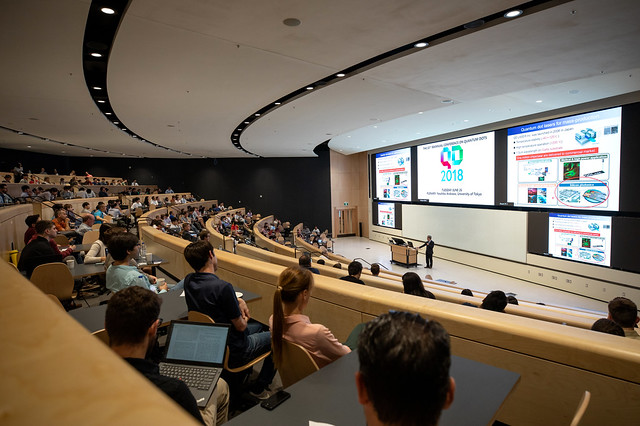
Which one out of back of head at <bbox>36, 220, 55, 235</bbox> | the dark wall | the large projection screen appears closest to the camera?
back of head at <bbox>36, 220, 55, 235</bbox>

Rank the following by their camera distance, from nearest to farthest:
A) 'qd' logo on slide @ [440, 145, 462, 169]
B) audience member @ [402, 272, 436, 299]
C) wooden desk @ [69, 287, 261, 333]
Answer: wooden desk @ [69, 287, 261, 333] < audience member @ [402, 272, 436, 299] < 'qd' logo on slide @ [440, 145, 462, 169]

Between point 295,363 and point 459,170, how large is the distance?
12.9 metres

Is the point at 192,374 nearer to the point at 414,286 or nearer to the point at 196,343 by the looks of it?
the point at 196,343

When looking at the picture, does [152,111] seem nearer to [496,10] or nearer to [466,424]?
[496,10]

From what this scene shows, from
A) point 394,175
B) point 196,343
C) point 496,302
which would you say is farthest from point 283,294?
point 394,175

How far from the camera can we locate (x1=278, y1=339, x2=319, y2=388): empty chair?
5.78 ft

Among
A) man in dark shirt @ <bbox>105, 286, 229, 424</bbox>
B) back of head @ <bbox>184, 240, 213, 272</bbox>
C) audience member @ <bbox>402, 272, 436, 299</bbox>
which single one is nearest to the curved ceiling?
back of head @ <bbox>184, 240, 213, 272</bbox>

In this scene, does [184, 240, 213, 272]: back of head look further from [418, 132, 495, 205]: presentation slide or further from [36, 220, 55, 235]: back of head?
[418, 132, 495, 205]: presentation slide

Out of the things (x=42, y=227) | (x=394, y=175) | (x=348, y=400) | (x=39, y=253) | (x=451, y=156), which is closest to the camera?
(x=348, y=400)

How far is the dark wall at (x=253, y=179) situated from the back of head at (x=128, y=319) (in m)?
20.0

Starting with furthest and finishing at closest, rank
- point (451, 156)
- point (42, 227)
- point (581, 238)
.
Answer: point (451, 156) → point (581, 238) → point (42, 227)

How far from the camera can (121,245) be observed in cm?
323

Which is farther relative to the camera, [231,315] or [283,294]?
[231,315]

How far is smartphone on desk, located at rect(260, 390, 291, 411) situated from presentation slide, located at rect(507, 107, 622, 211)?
33.6 feet
